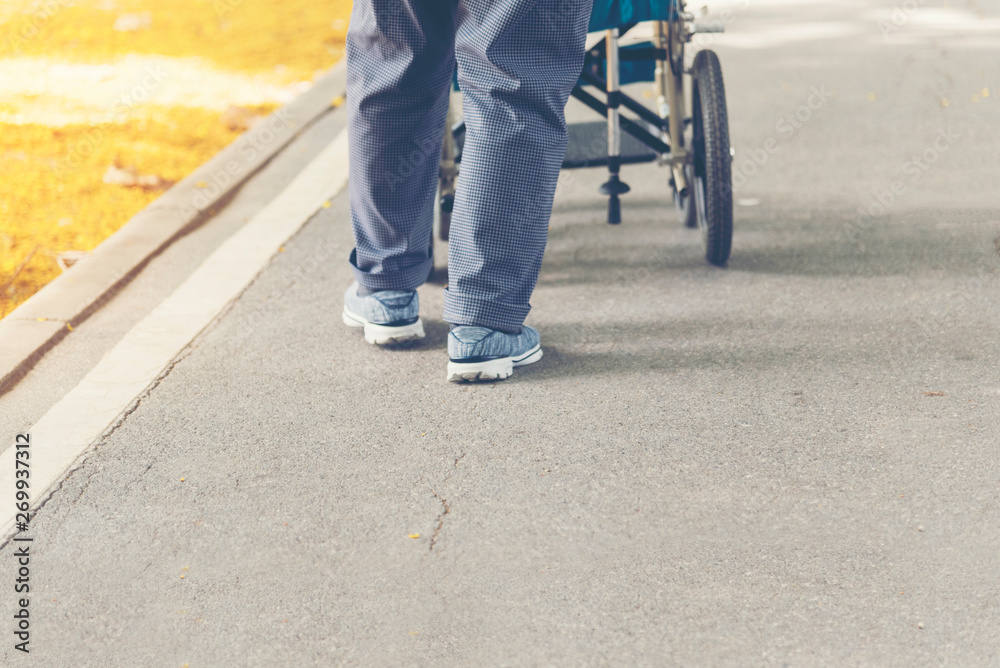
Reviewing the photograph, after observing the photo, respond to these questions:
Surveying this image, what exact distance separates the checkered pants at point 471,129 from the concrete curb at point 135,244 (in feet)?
3.18

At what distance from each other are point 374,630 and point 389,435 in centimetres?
71

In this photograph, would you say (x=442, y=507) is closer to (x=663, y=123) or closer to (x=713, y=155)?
(x=713, y=155)

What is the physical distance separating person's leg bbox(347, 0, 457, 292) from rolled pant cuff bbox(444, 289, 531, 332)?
0.93 ft

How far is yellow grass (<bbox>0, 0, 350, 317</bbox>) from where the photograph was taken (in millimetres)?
3883

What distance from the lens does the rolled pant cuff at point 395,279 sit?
9.40 ft

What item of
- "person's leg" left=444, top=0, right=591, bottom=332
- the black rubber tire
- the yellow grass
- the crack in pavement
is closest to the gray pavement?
the crack in pavement

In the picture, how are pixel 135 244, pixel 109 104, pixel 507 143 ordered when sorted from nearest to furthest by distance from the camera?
pixel 507 143 < pixel 135 244 < pixel 109 104

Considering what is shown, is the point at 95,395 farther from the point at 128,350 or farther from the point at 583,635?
the point at 583,635

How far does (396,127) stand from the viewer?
8.84 ft

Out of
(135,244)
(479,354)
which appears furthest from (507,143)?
(135,244)

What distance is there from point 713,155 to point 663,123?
475 mm

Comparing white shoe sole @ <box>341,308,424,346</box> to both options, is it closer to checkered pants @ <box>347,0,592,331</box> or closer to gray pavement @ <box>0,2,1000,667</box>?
gray pavement @ <box>0,2,1000,667</box>

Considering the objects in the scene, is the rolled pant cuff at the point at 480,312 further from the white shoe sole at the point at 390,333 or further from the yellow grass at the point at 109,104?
the yellow grass at the point at 109,104

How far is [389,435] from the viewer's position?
2418 mm
